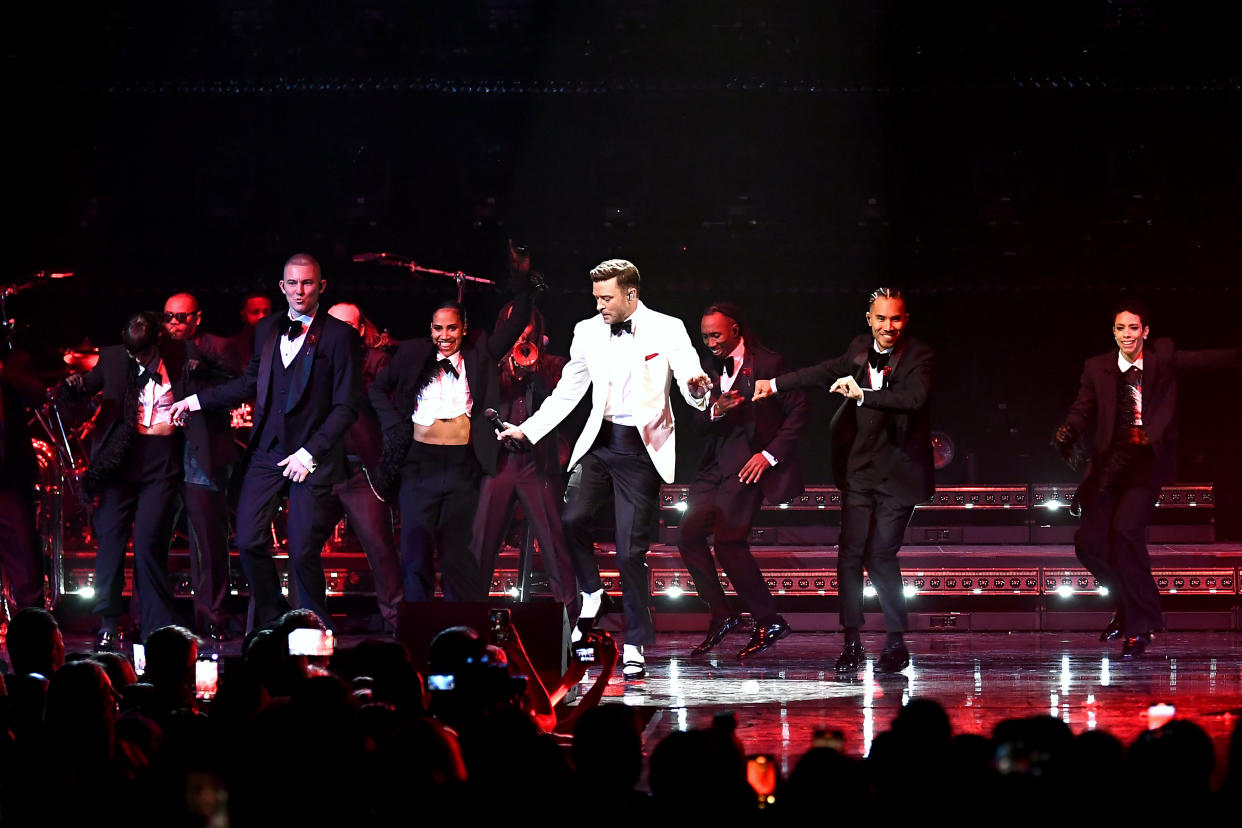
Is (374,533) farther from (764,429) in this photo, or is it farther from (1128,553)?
(1128,553)

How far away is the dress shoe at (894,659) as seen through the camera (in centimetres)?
771

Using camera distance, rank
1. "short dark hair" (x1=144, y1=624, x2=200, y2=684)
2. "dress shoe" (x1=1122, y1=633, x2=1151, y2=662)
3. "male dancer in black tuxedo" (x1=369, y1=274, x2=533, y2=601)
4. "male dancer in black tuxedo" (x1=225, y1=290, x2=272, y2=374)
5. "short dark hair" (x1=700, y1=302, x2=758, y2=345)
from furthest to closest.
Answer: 1. "male dancer in black tuxedo" (x1=225, y1=290, x2=272, y2=374)
2. "short dark hair" (x1=700, y1=302, x2=758, y2=345)
3. "male dancer in black tuxedo" (x1=369, y1=274, x2=533, y2=601)
4. "dress shoe" (x1=1122, y1=633, x2=1151, y2=662)
5. "short dark hair" (x1=144, y1=624, x2=200, y2=684)

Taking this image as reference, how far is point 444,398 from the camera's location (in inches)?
336

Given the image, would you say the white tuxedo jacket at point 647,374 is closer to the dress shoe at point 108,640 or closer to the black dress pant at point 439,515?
the black dress pant at point 439,515

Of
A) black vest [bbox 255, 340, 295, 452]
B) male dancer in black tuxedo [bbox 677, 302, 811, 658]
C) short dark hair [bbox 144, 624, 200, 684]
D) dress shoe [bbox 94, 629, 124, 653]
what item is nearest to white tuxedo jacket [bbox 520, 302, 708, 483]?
male dancer in black tuxedo [bbox 677, 302, 811, 658]

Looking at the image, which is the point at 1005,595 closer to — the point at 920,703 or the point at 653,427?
the point at 653,427

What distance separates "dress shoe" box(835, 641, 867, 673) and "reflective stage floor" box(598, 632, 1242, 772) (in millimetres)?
80

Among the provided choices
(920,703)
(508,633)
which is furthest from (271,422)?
(920,703)

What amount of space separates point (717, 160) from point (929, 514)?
2989mm

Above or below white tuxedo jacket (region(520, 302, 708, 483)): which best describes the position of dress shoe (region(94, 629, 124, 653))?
below

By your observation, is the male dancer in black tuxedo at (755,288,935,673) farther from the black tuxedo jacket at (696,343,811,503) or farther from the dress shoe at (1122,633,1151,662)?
the dress shoe at (1122,633,1151,662)

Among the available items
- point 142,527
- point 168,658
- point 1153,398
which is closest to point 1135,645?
point 1153,398

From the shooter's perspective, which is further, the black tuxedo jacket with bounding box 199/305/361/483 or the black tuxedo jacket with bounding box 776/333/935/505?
the black tuxedo jacket with bounding box 199/305/361/483

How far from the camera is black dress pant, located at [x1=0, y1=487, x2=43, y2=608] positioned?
8.31 meters
